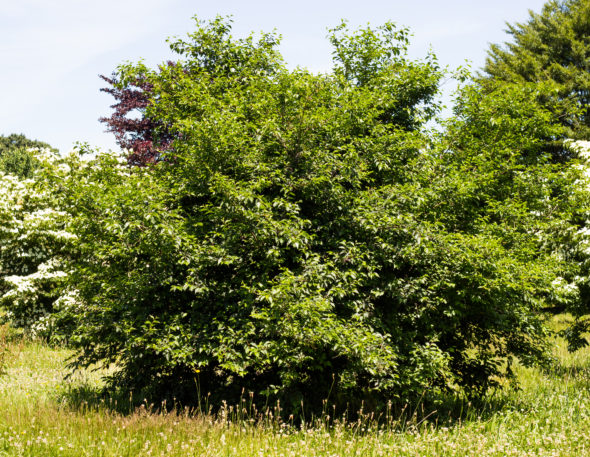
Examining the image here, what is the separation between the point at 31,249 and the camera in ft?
46.2

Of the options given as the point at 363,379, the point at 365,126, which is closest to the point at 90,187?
the point at 365,126

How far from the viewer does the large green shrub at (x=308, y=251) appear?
6207 mm

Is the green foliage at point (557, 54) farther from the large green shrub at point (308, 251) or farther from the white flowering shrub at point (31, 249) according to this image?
the white flowering shrub at point (31, 249)

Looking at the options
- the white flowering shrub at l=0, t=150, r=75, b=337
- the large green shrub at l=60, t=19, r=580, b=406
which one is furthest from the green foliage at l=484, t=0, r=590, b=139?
the white flowering shrub at l=0, t=150, r=75, b=337

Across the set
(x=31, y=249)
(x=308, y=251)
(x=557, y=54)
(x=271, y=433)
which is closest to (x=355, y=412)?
(x=271, y=433)

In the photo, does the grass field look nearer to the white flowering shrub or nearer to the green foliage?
the white flowering shrub

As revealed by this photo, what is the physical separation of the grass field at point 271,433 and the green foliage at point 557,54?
69.9 ft

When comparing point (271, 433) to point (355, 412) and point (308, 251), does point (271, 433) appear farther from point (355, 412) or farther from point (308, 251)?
point (308, 251)

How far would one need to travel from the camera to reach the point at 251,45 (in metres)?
9.13

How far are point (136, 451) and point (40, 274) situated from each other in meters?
9.42

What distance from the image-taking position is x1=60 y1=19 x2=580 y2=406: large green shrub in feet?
20.4

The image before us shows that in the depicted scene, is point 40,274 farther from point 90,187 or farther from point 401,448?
point 401,448

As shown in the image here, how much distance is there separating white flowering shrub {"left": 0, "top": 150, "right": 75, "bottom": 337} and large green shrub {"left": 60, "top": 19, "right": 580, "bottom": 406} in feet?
19.6

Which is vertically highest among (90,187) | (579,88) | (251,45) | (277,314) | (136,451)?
(579,88)
